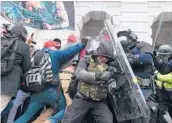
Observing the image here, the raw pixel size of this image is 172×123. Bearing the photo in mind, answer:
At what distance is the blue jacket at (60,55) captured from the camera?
4.55 meters

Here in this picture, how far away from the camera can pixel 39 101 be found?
15.2 ft

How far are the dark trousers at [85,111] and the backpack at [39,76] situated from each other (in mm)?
477

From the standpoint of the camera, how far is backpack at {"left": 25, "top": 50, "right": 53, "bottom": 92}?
4.51 meters

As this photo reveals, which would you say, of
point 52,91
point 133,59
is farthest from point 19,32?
point 133,59

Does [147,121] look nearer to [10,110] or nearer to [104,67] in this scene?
[104,67]

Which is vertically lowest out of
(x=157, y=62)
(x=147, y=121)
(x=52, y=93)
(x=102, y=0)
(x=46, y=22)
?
(x=147, y=121)

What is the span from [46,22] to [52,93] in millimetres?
6215

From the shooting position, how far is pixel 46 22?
417 inches

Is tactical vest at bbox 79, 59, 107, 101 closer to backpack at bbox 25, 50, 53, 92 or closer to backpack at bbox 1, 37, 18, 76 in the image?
backpack at bbox 25, 50, 53, 92

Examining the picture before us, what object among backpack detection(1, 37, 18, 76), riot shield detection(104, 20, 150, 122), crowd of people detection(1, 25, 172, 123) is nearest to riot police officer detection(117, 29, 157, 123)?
crowd of people detection(1, 25, 172, 123)

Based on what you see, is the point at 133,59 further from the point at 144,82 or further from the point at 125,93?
the point at 125,93

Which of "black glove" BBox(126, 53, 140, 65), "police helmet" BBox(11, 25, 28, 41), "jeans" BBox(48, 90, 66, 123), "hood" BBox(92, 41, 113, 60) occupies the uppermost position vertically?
"police helmet" BBox(11, 25, 28, 41)

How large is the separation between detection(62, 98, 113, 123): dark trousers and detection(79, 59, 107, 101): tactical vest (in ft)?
0.32

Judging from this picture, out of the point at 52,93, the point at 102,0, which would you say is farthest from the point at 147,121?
the point at 102,0
